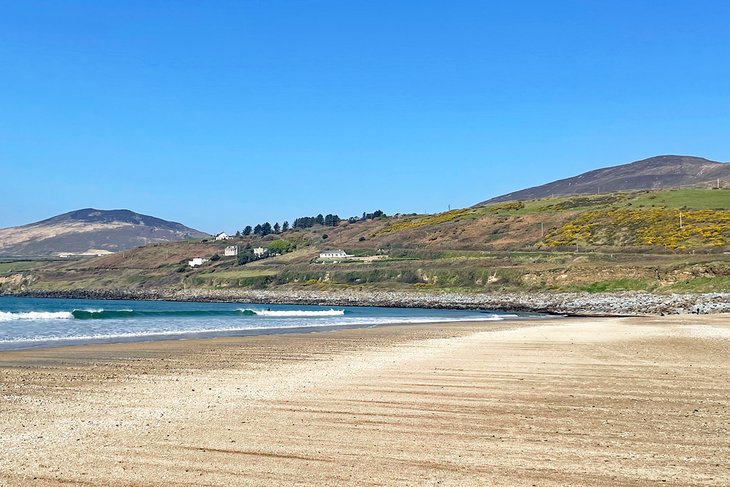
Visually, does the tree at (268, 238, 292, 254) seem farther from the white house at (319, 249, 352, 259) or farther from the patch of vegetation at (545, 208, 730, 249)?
the patch of vegetation at (545, 208, 730, 249)

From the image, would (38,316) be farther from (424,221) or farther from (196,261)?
(424,221)

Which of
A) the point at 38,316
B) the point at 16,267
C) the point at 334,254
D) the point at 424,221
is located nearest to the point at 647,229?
the point at 334,254

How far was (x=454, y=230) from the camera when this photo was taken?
123688mm

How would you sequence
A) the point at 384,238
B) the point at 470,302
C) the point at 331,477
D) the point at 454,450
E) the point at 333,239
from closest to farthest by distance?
the point at 331,477 < the point at 454,450 < the point at 470,302 < the point at 384,238 < the point at 333,239

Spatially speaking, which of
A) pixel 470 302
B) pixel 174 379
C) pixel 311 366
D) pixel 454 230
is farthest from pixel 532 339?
pixel 454 230

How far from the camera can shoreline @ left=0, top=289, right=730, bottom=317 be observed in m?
54.6

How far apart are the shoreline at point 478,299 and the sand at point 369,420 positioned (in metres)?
36.4

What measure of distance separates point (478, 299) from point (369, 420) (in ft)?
233

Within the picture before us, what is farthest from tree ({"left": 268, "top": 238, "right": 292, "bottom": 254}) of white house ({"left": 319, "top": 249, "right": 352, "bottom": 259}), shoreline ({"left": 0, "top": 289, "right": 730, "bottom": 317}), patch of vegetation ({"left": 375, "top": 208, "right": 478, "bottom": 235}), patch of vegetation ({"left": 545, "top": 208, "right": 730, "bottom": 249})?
patch of vegetation ({"left": 545, "top": 208, "right": 730, "bottom": 249})

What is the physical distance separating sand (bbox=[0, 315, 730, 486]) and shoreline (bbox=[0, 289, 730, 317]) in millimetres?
36412

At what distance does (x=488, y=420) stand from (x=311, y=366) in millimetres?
8619

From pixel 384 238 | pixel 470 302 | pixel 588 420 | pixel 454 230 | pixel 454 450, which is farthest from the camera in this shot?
pixel 384 238

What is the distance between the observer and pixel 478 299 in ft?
266

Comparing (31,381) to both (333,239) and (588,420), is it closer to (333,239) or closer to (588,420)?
(588,420)
